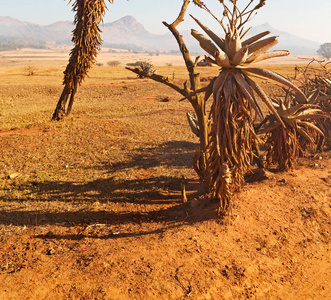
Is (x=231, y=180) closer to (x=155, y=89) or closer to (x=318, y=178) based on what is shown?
(x=318, y=178)

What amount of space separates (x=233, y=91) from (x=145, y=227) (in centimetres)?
271

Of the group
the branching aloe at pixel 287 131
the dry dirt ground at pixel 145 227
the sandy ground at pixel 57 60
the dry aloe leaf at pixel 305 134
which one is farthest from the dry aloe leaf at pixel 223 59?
the sandy ground at pixel 57 60

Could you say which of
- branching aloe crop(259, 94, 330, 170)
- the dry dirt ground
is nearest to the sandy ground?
the dry dirt ground

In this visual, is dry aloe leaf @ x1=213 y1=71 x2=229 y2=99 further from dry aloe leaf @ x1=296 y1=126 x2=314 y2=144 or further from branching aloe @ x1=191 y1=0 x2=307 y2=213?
dry aloe leaf @ x1=296 y1=126 x2=314 y2=144

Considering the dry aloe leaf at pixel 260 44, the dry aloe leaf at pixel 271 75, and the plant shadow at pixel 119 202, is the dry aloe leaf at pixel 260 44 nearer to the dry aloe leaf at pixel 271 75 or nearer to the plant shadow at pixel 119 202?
the dry aloe leaf at pixel 271 75

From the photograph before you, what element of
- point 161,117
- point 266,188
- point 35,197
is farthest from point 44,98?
point 266,188

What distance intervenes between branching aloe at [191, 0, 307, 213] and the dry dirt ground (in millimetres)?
793

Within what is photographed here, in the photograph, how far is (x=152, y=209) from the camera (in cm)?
651

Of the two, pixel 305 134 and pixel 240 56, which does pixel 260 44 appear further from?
pixel 305 134

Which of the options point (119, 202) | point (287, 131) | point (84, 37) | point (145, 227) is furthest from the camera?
point (84, 37)

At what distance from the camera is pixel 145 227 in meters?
5.55

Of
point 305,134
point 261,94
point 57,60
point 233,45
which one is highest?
point 233,45

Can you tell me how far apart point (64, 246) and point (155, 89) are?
1783 cm

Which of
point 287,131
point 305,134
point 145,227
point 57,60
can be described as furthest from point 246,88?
point 57,60
